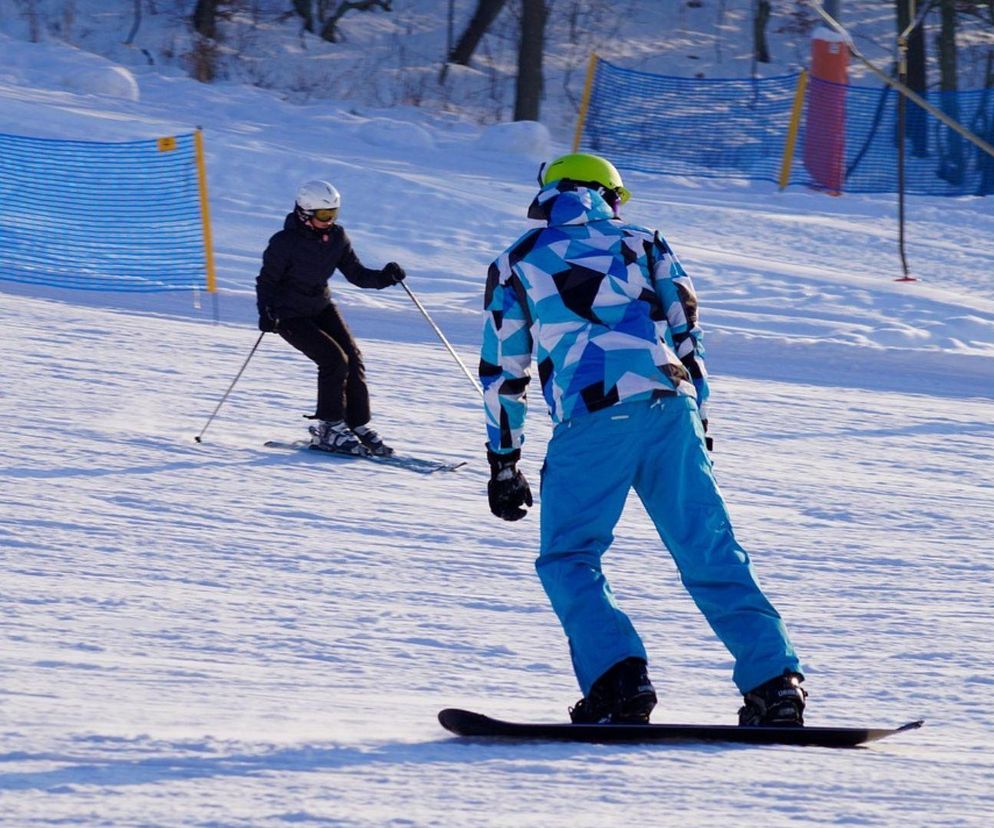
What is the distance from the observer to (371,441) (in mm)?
7539

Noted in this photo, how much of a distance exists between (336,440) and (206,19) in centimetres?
1694

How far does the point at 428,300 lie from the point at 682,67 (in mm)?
16096

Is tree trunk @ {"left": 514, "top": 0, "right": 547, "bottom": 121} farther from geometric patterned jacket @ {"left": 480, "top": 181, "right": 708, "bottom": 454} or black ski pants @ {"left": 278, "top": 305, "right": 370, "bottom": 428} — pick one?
geometric patterned jacket @ {"left": 480, "top": 181, "right": 708, "bottom": 454}

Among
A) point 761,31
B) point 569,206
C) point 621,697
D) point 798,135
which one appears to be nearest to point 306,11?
point 761,31

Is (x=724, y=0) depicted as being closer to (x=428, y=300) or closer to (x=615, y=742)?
(x=428, y=300)

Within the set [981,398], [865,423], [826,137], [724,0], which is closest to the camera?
[865,423]

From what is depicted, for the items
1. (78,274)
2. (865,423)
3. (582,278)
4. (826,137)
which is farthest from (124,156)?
(582,278)

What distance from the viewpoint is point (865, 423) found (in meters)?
9.02

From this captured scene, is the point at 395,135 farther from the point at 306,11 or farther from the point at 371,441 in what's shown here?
the point at 371,441

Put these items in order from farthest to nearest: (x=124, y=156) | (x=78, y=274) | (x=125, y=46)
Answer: (x=125, y=46) → (x=124, y=156) → (x=78, y=274)

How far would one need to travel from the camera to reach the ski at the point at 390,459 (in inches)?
290

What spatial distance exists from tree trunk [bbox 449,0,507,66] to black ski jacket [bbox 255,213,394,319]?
17682 mm

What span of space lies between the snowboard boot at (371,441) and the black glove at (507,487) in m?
3.51

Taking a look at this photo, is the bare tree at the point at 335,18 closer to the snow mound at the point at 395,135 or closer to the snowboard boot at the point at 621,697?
the snow mound at the point at 395,135
